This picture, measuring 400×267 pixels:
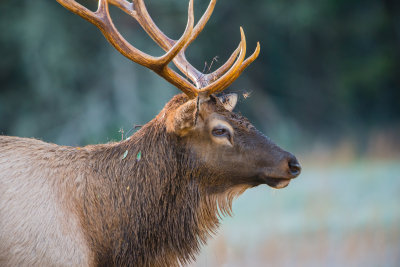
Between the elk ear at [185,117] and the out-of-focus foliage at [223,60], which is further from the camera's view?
the out-of-focus foliage at [223,60]

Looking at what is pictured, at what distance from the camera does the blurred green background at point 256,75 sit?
1805cm

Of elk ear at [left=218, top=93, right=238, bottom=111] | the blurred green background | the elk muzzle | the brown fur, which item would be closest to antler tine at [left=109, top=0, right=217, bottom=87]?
elk ear at [left=218, top=93, right=238, bottom=111]

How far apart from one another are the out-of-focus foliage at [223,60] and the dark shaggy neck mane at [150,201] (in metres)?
12.9

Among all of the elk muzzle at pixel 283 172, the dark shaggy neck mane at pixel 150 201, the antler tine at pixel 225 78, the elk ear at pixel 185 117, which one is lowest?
the dark shaggy neck mane at pixel 150 201

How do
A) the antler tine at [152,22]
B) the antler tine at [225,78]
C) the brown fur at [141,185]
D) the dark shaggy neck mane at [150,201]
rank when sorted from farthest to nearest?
the antler tine at [152,22]
the antler tine at [225,78]
the dark shaggy neck mane at [150,201]
the brown fur at [141,185]

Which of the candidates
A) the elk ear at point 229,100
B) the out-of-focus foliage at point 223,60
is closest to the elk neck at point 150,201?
the elk ear at point 229,100

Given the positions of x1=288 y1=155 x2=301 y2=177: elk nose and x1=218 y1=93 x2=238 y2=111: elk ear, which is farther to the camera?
x1=218 y1=93 x2=238 y2=111: elk ear

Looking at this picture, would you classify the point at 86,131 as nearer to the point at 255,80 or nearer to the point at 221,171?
the point at 255,80

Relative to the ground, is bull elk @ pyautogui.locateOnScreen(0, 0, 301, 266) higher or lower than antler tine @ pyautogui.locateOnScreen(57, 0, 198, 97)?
lower

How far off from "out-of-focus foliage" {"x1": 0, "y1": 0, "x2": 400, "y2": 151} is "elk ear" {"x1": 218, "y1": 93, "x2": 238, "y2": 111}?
490 inches

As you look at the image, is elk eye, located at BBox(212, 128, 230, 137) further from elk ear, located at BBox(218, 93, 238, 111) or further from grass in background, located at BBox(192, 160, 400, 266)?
grass in background, located at BBox(192, 160, 400, 266)

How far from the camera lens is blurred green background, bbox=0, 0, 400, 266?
18047mm

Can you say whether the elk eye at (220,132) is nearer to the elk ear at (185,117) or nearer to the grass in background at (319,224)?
the elk ear at (185,117)

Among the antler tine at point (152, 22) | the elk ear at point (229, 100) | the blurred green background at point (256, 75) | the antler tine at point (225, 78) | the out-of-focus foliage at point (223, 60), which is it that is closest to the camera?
the antler tine at point (225, 78)
